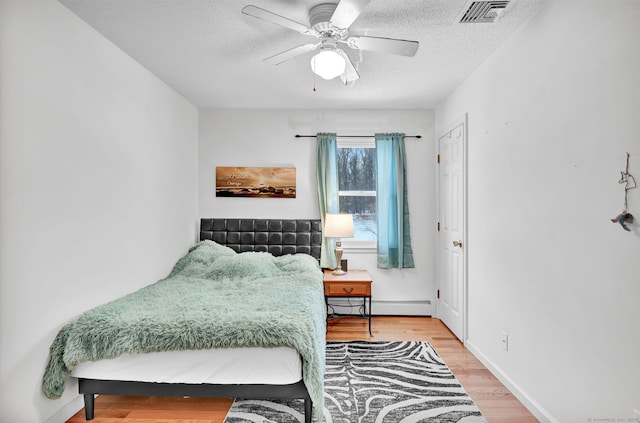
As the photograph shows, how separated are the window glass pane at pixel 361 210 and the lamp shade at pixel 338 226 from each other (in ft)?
1.60

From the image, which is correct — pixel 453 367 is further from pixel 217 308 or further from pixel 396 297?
pixel 217 308

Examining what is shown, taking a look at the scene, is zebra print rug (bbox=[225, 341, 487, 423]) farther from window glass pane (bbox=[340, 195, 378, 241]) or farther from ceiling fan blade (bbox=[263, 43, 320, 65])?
ceiling fan blade (bbox=[263, 43, 320, 65])

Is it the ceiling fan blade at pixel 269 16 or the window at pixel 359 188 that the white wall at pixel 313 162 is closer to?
the window at pixel 359 188

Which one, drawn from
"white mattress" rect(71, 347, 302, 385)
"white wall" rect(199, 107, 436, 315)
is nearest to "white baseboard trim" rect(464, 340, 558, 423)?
"white wall" rect(199, 107, 436, 315)

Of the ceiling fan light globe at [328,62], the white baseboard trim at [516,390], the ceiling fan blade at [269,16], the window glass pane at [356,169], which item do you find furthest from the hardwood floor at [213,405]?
the ceiling fan blade at [269,16]

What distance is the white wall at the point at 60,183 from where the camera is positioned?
1.85m

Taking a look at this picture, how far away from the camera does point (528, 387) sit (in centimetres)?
234

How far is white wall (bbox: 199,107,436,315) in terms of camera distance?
14.4ft

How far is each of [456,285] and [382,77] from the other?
219 cm

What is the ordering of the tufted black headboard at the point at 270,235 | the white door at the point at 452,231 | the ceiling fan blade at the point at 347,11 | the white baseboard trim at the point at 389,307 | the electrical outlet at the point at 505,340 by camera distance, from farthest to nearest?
the white baseboard trim at the point at 389,307, the tufted black headboard at the point at 270,235, the white door at the point at 452,231, the electrical outlet at the point at 505,340, the ceiling fan blade at the point at 347,11

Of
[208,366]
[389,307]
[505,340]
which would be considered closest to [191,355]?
[208,366]

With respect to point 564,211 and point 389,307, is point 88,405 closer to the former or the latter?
point 564,211

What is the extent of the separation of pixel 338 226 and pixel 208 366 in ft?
7.11

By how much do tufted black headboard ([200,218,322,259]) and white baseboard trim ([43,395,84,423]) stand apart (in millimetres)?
2131
